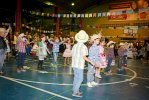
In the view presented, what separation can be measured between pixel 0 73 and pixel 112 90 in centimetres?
460

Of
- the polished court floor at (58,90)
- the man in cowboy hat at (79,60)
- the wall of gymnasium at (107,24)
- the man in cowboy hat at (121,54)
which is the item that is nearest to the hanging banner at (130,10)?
the wall of gymnasium at (107,24)

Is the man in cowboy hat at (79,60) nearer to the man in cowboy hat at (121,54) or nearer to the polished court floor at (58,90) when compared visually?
the polished court floor at (58,90)

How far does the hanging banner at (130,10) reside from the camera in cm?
2450

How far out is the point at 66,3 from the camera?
27250mm

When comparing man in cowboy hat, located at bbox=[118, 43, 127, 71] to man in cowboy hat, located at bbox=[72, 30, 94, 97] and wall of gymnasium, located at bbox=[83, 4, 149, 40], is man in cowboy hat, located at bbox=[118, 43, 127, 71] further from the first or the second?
wall of gymnasium, located at bbox=[83, 4, 149, 40]

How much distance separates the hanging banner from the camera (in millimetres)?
24497

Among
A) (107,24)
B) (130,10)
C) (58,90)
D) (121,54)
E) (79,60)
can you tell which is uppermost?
(130,10)

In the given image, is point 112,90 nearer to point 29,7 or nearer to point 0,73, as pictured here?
point 0,73

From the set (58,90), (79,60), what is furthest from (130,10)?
(79,60)

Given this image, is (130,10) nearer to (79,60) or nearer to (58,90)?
(58,90)

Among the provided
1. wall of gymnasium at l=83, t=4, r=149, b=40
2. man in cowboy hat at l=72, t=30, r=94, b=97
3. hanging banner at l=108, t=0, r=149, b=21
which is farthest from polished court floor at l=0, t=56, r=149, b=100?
wall of gymnasium at l=83, t=4, r=149, b=40

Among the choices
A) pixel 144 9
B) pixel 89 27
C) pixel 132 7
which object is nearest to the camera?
pixel 144 9

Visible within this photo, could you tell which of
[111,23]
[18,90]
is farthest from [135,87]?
[111,23]

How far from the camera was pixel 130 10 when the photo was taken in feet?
85.6
